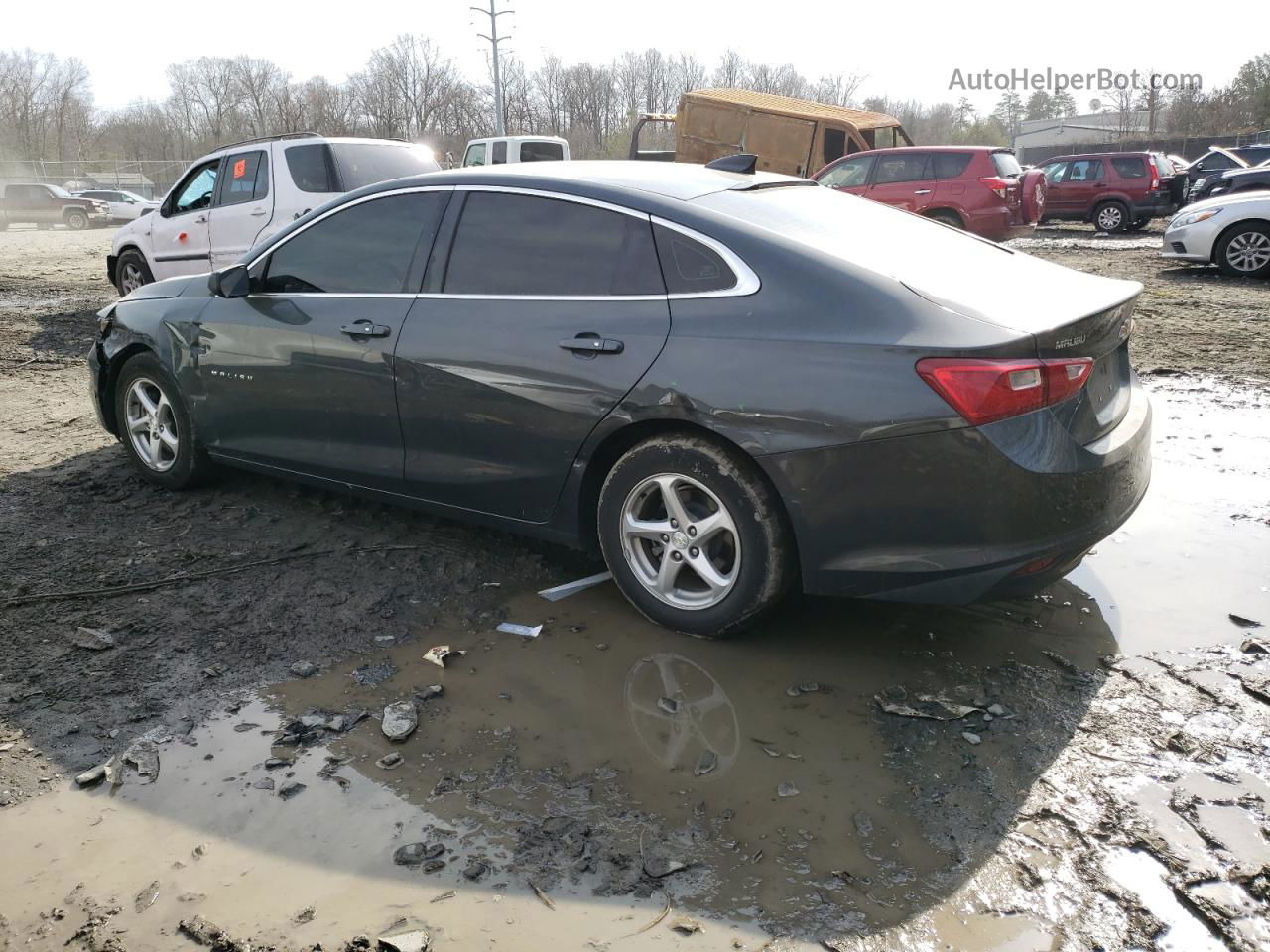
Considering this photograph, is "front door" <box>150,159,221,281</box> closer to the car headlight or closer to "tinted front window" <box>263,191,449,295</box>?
"tinted front window" <box>263,191,449,295</box>

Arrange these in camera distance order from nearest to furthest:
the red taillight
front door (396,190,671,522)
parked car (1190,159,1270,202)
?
the red taillight
front door (396,190,671,522)
parked car (1190,159,1270,202)

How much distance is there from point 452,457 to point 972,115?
99.7 metres

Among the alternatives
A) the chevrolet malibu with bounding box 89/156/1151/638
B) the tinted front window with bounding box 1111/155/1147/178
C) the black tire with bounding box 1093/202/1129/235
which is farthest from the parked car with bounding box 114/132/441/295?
the tinted front window with bounding box 1111/155/1147/178

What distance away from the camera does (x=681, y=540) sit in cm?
356

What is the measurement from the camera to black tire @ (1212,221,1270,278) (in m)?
12.9

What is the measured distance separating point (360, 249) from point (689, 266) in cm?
167

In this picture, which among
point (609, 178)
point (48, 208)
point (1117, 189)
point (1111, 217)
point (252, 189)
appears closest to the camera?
point (609, 178)

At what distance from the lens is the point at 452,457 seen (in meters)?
4.05

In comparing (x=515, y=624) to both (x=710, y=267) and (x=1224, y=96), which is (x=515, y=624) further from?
(x=1224, y=96)

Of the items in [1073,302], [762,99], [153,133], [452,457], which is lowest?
[452,457]

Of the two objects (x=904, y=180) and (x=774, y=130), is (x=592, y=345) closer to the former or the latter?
(x=904, y=180)

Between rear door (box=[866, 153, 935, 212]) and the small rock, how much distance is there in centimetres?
1432

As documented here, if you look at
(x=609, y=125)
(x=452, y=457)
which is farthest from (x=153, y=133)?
(x=452, y=457)

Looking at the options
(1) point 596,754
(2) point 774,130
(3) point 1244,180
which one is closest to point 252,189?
(1) point 596,754
